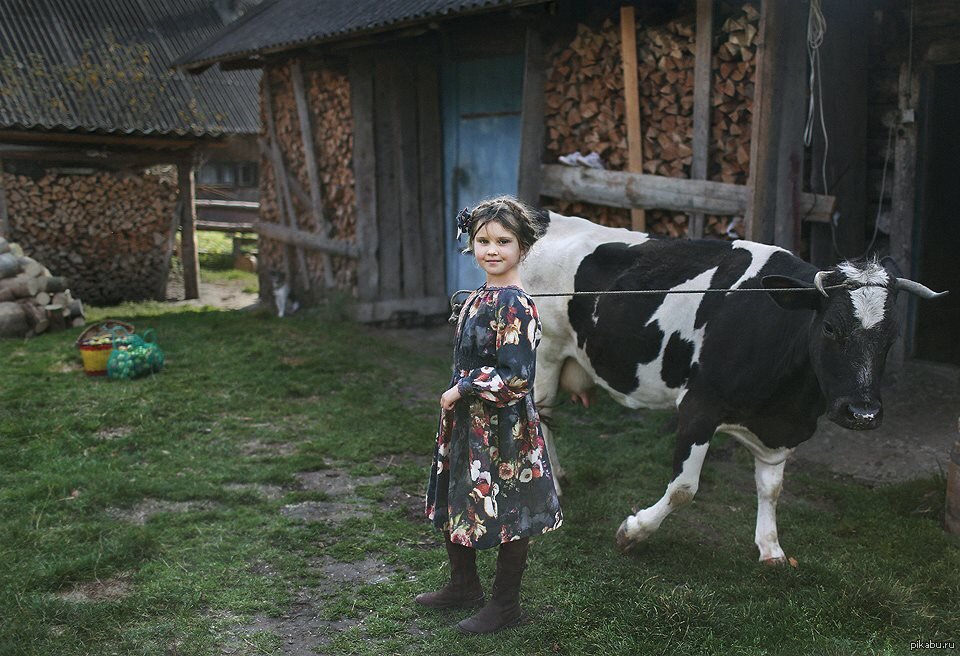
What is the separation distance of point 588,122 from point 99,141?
8.45 meters

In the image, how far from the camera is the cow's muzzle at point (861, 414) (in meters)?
Answer: 3.22

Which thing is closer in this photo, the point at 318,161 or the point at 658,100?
the point at 658,100

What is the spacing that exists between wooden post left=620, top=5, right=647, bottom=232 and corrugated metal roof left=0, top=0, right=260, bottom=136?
8267 mm

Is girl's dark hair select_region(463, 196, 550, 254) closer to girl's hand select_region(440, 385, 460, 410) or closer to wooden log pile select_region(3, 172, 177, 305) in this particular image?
girl's hand select_region(440, 385, 460, 410)

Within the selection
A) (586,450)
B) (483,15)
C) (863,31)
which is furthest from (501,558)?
Result: (483,15)

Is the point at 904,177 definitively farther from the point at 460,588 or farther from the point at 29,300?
the point at 29,300

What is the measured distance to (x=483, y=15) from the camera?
8.57 meters

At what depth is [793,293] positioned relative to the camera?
350 cm

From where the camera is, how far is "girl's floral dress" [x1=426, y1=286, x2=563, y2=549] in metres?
3.12

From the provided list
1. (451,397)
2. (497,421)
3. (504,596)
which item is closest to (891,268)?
(497,421)

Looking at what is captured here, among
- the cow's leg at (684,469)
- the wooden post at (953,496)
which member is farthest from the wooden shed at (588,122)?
the cow's leg at (684,469)

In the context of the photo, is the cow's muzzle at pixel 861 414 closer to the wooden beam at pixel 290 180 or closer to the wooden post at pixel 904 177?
the wooden post at pixel 904 177

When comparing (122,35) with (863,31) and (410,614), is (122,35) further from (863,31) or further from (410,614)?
(410,614)

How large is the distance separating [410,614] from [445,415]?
2.71 feet
